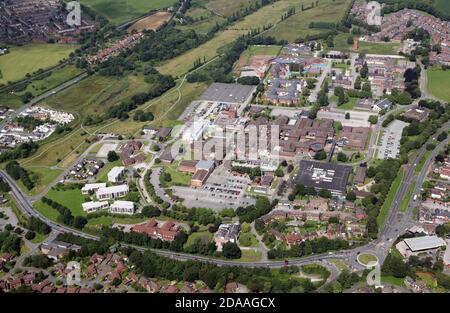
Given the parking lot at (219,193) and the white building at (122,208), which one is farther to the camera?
the parking lot at (219,193)

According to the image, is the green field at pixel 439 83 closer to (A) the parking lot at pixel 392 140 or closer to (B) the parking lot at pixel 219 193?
(A) the parking lot at pixel 392 140

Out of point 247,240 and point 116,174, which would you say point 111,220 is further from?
point 247,240

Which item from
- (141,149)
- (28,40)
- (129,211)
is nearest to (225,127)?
(141,149)

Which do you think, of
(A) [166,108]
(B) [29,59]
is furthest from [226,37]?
(B) [29,59]

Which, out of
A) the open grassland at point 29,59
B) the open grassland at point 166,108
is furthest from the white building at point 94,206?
the open grassland at point 29,59
